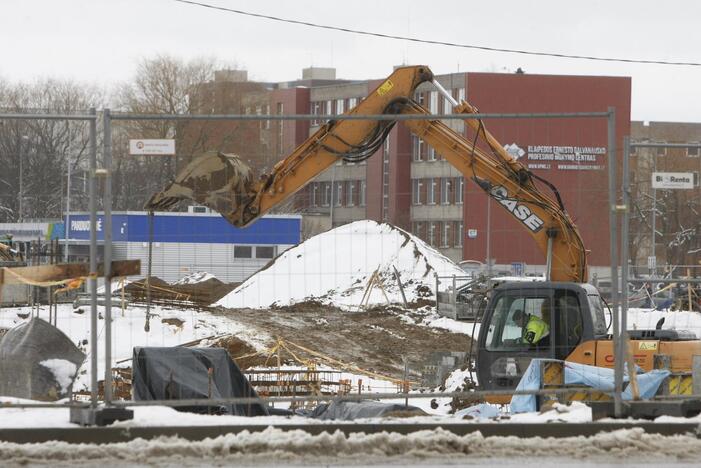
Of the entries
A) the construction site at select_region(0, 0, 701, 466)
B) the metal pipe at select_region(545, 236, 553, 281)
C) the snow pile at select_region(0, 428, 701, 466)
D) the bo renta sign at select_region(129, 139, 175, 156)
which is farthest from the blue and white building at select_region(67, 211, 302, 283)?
the snow pile at select_region(0, 428, 701, 466)

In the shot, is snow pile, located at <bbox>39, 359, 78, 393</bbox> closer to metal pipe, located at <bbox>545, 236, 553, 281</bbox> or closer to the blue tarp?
the blue tarp

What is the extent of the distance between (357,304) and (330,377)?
14.1 meters

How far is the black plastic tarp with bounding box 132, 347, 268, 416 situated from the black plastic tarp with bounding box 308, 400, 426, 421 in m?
0.68

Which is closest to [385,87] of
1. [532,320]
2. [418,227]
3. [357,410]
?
[418,227]

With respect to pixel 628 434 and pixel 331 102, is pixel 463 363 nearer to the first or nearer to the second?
pixel 628 434

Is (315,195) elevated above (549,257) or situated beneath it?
elevated above

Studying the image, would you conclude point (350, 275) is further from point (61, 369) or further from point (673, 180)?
point (673, 180)

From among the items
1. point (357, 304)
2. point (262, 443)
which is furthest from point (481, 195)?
point (357, 304)

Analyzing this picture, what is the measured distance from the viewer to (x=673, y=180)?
10.9 metres

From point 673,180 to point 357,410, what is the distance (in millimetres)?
4077

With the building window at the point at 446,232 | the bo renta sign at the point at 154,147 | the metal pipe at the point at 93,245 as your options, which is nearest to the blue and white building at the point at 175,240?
the metal pipe at the point at 93,245

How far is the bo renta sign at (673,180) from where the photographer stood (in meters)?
10.8

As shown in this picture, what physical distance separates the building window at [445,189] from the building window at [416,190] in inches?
13.2

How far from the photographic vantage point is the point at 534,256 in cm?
1795
